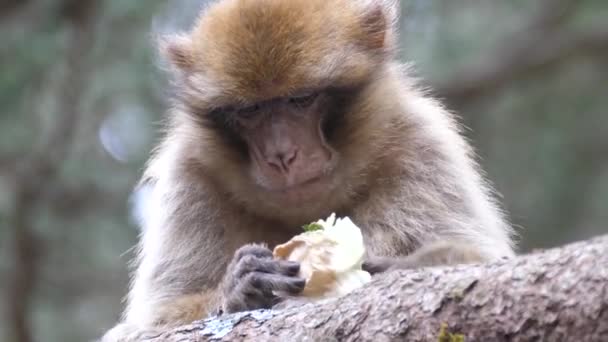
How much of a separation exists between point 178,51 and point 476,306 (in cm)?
268

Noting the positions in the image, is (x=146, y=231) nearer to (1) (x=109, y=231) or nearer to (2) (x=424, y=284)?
(2) (x=424, y=284)

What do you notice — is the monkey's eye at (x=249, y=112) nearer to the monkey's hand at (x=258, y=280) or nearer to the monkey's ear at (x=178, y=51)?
the monkey's ear at (x=178, y=51)

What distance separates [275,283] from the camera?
15.0 ft

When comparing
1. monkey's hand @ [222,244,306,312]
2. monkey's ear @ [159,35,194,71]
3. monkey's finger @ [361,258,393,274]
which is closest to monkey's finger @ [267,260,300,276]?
monkey's hand @ [222,244,306,312]

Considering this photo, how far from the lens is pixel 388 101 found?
5.55 metres

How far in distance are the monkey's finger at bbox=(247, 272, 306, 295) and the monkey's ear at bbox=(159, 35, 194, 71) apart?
134 centimetres

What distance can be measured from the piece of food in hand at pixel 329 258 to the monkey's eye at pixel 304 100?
633 millimetres

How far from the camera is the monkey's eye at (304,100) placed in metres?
5.09

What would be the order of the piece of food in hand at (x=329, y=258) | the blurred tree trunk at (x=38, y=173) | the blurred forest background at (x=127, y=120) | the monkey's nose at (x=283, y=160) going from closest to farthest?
1. the piece of food in hand at (x=329, y=258)
2. the monkey's nose at (x=283, y=160)
3. the blurred tree trunk at (x=38, y=173)
4. the blurred forest background at (x=127, y=120)

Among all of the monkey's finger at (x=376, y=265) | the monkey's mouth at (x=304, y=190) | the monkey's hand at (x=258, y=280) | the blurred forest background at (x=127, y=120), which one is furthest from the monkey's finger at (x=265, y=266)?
the blurred forest background at (x=127, y=120)

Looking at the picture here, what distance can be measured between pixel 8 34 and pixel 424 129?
4522 mm

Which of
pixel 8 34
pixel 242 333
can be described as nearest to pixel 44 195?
pixel 8 34

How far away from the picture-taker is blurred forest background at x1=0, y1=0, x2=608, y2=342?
342 inches

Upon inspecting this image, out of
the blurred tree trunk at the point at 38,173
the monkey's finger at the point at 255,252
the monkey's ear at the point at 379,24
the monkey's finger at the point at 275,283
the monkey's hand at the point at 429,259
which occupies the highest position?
the blurred tree trunk at the point at 38,173
